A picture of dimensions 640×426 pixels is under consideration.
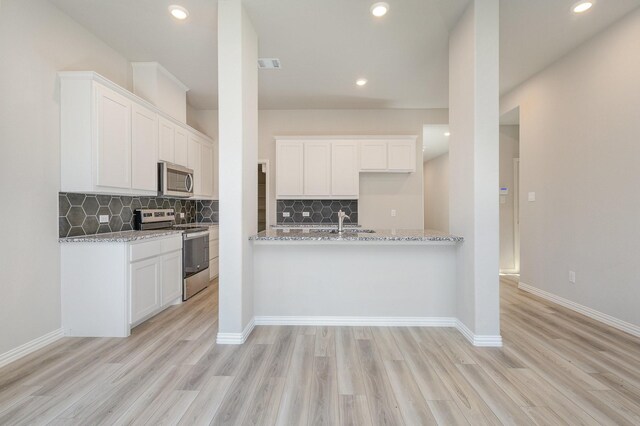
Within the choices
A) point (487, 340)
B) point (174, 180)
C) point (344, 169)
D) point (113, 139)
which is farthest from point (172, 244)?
point (487, 340)

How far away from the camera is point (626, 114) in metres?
2.82

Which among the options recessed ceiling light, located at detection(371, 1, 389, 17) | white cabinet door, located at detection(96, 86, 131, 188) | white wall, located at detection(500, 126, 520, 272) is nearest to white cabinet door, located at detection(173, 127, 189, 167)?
white cabinet door, located at detection(96, 86, 131, 188)

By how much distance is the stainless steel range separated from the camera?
3.75m

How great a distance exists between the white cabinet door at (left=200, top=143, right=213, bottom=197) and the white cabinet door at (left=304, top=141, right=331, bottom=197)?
172 cm

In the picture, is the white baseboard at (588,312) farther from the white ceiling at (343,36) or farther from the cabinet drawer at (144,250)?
the cabinet drawer at (144,250)

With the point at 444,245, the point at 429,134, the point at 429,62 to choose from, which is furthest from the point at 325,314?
the point at 429,134

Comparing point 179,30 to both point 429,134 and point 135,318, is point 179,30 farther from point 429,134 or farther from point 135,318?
point 429,134

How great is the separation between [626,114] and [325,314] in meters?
3.47

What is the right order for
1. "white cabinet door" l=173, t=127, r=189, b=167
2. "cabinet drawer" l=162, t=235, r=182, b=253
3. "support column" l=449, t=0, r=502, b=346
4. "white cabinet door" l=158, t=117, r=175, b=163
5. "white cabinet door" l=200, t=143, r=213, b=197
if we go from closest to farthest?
"support column" l=449, t=0, r=502, b=346 → "cabinet drawer" l=162, t=235, r=182, b=253 → "white cabinet door" l=158, t=117, r=175, b=163 → "white cabinet door" l=173, t=127, r=189, b=167 → "white cabinet door" l=200, t=143, r=213, b=197

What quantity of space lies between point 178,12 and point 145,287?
2636 mm

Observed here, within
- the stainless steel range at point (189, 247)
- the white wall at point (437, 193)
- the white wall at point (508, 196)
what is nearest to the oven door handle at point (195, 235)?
the stainless steel range at point (189, 247)

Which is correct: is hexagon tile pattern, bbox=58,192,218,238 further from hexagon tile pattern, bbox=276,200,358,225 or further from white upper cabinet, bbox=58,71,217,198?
hexagon tile pattern, bbox=276,200,358,225

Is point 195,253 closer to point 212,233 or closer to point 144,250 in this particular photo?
point 212,233

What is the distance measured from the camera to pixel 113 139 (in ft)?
9.57
